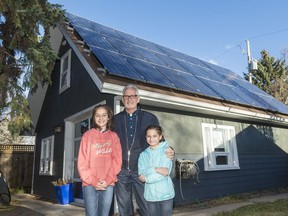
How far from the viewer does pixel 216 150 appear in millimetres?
8633

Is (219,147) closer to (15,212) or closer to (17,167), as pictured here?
(15,212)

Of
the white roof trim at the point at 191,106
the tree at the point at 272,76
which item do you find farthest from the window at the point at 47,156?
the tree at the point at 272,76

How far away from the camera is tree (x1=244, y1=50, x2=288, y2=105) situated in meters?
28.8

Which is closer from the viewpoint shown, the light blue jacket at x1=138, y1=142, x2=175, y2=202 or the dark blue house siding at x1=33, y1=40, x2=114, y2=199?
the light blue jacket at x1=138, y1=142, x2=175, y2=202

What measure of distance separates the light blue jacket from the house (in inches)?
114

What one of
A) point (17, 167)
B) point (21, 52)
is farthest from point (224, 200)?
point (17, 167)

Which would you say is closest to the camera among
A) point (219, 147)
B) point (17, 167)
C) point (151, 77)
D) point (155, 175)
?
point (155, 175)

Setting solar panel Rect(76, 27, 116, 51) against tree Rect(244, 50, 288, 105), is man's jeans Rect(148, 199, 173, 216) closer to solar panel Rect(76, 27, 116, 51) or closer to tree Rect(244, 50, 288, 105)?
solar panel Rect(76, 27, 116, 51)

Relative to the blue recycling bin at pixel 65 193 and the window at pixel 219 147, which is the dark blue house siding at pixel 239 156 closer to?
the window at pixel 219 147

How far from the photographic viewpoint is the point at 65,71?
9.31 m

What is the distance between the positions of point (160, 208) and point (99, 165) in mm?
818

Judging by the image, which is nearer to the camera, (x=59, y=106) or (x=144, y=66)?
(x=144, y=66)

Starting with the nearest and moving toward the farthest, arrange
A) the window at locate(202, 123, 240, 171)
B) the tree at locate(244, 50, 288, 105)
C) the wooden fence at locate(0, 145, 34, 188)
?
the window at locate(202, 123, 240, 171) → the wooden fence at locate(0, 145, 34, 188) → the tree at locate(244, 50, 288, 105)

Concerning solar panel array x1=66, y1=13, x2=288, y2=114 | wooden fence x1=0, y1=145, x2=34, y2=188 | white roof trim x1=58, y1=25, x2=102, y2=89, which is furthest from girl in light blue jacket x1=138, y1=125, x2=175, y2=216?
wooden fence x1=0, y1=145, x2=34, y2=188
